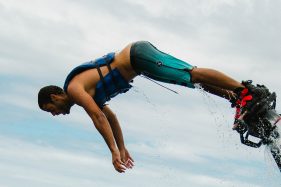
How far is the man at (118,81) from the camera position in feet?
31.0

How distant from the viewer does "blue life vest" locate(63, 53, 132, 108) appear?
10.1 m

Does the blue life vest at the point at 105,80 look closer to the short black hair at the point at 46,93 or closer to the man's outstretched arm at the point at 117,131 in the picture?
the short black hair at the point at 46,93

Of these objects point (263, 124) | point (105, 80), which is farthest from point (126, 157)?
point (263, 124)

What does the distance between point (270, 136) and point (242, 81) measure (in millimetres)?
1129

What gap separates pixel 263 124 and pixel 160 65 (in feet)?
7.15

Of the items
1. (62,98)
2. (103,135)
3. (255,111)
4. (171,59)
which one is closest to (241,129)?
(255,111)

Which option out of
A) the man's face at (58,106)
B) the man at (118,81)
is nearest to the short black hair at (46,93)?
the man at (118,81)

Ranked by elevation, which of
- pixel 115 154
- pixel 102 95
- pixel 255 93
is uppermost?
pixel 102 95

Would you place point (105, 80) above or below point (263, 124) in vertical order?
above

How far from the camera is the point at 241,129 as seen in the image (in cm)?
950

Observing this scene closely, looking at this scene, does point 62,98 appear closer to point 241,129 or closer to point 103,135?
point 103,135

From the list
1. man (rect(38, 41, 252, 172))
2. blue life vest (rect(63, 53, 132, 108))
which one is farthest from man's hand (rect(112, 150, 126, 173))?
blue life vest (rect(63, 53, 132, 108))

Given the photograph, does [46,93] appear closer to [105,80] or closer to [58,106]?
[58,106]

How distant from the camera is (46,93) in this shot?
34.1 ft
